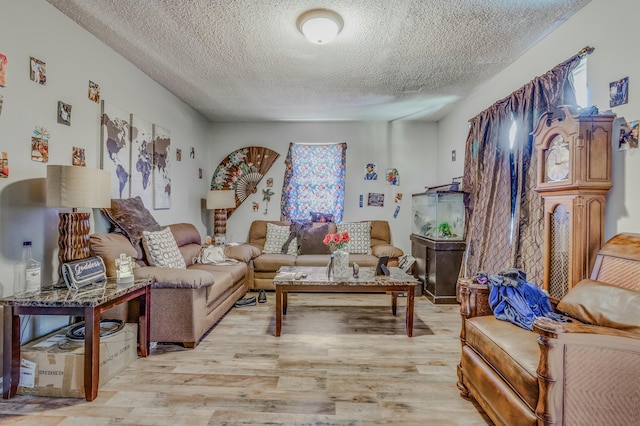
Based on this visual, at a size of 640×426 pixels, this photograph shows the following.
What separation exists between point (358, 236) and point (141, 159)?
9.63 feet

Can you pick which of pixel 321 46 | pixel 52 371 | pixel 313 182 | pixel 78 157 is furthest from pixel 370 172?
pixel 52 371

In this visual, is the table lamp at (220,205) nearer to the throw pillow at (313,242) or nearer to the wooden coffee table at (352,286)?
the throw pillow at (313,242)

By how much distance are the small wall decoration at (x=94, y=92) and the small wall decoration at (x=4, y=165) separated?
0.89 metres

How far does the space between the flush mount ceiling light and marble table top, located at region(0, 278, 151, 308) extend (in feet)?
7.21

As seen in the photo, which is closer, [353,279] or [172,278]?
[172,278]

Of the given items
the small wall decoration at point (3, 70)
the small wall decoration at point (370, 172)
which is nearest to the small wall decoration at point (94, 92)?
the small wall decoration at point (3, 70)

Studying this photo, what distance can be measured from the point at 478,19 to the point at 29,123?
3.15m

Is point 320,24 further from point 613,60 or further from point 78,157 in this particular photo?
point 78,157

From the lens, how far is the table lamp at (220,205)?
441cm

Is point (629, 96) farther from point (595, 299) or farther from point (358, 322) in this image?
point (358, 322)

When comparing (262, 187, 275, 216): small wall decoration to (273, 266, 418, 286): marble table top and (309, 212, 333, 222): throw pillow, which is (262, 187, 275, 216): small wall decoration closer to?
(309, 212, 333, 222): throw pillow

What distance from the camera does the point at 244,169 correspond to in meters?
5.04

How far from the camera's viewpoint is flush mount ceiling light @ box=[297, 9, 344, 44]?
2191 mm

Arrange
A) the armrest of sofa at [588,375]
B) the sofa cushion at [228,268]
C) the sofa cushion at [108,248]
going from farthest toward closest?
the sofa cushion at [228,268] < the sofa cushion at [108,248] < the armrest of sofa at [588,375]
